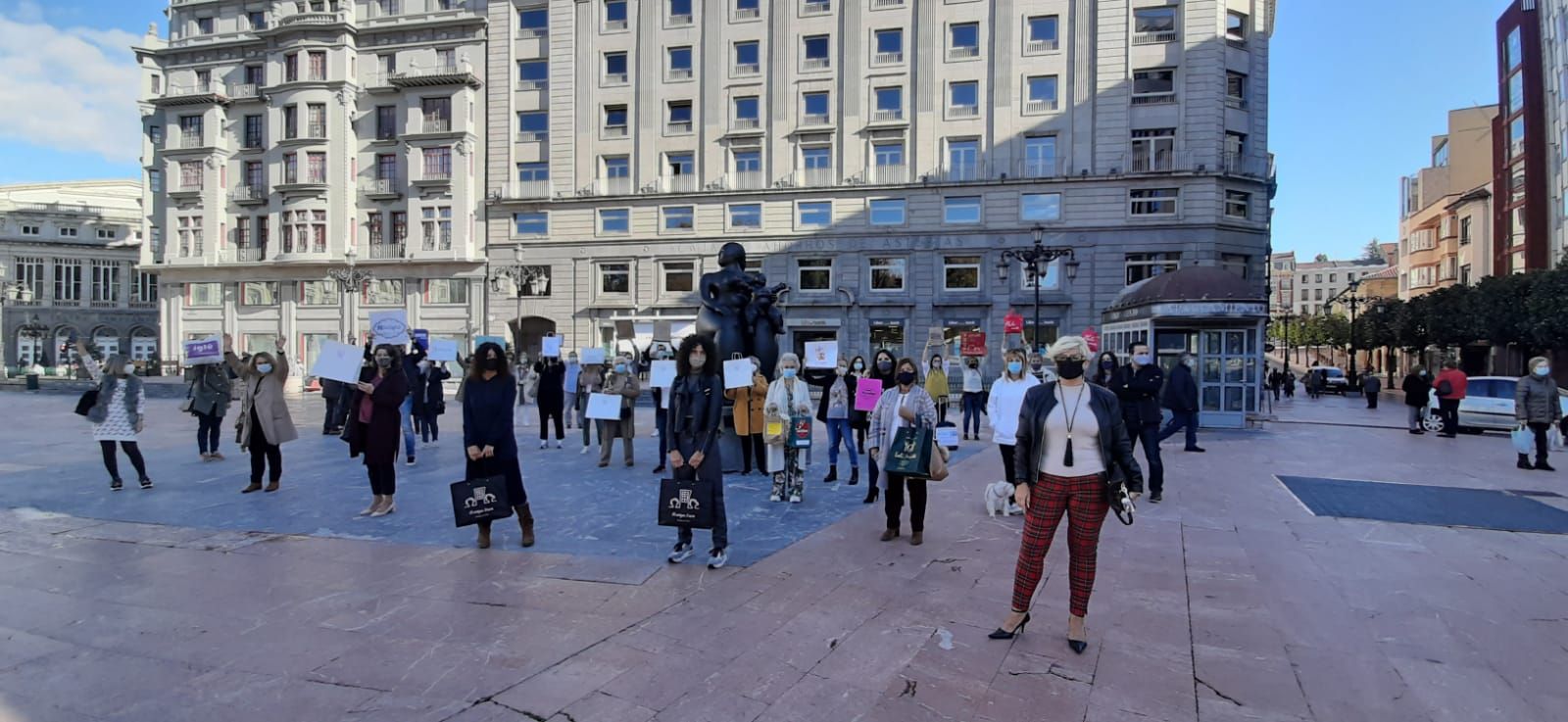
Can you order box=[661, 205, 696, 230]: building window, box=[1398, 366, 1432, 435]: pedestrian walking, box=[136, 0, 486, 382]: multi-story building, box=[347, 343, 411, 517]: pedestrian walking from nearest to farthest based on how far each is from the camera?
box=[347, 343, 411, 517]: pedestrian walking
box=[1398, 366, 1432, 435]: pedestrian walking
box=[661, 205, 696, 230]: building window
box=[136, 0, 486, 382]: multi-story building

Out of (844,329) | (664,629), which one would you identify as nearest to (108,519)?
(664,629)

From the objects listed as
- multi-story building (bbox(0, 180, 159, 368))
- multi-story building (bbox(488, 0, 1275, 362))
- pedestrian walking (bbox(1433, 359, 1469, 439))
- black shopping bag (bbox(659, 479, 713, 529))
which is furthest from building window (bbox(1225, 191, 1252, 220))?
multi-story building (bbox(0, 180, 159, 368))

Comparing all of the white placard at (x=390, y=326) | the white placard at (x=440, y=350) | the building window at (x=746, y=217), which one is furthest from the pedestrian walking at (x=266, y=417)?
the building window at (x=746, y=217)

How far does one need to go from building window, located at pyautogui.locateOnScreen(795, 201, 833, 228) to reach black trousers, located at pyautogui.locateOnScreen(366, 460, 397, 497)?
102 ft

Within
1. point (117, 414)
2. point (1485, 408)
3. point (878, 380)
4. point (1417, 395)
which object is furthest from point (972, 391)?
point (117, 414)

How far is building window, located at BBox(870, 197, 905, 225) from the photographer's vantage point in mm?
36906

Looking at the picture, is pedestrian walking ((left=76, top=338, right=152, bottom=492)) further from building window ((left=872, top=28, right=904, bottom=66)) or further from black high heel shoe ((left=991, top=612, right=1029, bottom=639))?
building window ((left=872, top=28, right=904, bottom=66))

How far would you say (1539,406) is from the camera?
11844 mm

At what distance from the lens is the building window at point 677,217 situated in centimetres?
3922

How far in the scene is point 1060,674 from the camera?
161 inches

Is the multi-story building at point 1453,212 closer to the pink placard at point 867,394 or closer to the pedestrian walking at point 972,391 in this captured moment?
the pedestrian walking at point 972,391

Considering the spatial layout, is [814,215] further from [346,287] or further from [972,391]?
[346,287]

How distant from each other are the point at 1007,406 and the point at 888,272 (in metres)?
29.5

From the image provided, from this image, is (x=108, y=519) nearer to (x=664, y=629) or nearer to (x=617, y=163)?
(x=664, y=629)
